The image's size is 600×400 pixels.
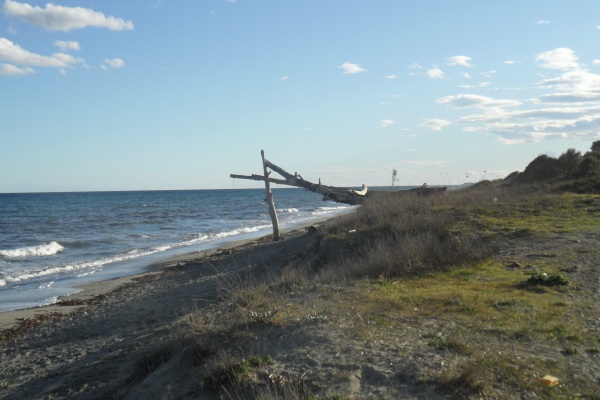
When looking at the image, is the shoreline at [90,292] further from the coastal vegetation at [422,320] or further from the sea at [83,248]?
the coastal vegetation at [422,320]

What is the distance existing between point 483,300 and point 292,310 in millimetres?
2829

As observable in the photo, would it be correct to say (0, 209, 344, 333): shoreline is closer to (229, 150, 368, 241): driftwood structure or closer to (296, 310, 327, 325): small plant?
(229, 150, 368, 241): driftwood structure

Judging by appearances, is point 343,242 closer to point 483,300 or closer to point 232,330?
point 483,300

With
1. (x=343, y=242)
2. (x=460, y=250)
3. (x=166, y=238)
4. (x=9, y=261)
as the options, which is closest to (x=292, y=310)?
(x=460, y=250)

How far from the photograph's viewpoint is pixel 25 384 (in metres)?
8.50

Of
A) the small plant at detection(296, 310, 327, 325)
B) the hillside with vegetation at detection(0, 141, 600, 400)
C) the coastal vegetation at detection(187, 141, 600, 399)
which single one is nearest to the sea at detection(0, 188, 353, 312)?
the hillside with vegetation at detection(0, 141, 600, 400)

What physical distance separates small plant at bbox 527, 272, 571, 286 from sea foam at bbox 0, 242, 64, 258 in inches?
916

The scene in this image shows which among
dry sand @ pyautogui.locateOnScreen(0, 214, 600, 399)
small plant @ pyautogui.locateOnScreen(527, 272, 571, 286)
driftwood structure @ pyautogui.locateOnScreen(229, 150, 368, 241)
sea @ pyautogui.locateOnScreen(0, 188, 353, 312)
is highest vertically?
driftwood structure @ pyautogui.locateOnScreen(229, 150, 368, 241)

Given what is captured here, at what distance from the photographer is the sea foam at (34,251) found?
1069 inches

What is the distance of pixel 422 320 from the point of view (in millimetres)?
7855

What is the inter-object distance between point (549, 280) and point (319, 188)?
16010 millimetres

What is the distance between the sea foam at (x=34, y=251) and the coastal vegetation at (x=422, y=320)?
17.4 m

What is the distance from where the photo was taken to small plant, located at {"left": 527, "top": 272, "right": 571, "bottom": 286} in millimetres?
9734

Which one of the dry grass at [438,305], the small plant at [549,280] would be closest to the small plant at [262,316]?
the dry grass at [438,305]
